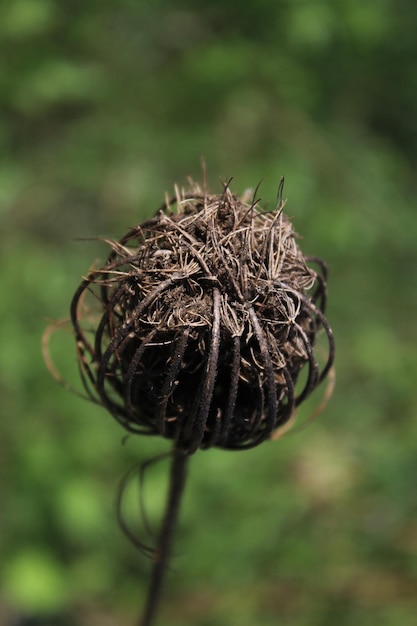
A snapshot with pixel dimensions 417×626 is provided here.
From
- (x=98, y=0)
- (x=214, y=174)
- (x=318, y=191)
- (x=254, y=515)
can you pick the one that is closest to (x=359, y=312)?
(x=318, y=191)

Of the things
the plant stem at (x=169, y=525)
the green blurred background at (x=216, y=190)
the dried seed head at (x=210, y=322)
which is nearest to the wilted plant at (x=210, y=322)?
the dried seed head at (x=210, y=322)

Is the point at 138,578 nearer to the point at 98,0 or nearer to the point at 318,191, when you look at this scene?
the point at 318,191

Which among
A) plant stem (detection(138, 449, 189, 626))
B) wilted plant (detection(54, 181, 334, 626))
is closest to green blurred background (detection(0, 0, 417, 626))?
plant stem (detection(138, 449, 189, 626))

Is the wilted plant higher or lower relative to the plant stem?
higher

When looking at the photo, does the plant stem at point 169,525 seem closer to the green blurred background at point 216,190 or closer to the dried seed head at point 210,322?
the dried seed head at point 210,322

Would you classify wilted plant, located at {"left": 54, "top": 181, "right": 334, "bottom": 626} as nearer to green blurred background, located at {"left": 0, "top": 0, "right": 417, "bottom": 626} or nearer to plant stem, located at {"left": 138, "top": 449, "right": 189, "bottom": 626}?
plant stem, located at {"left": 138, "top": 449, "right": 189, "bottom": 626}

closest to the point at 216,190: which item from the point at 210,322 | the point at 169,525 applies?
the point at 169,525
